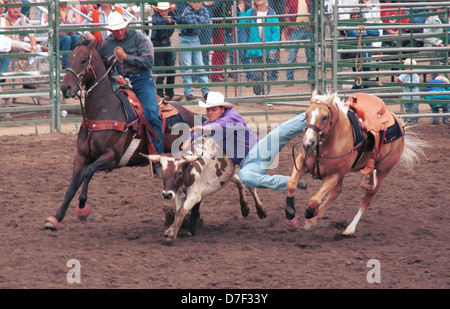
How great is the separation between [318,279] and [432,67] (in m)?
7.95

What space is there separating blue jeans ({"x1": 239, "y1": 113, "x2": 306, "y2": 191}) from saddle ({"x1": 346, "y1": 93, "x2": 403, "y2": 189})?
23.3 inches

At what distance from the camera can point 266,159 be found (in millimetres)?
6809

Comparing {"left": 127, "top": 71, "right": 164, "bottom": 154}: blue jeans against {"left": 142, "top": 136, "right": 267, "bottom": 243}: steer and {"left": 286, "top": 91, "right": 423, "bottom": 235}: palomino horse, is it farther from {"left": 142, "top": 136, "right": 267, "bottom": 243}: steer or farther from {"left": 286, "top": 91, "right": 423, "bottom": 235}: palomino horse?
{"left": 286, "top": 91, "right": 423, "bottom": 235}: palomino horse

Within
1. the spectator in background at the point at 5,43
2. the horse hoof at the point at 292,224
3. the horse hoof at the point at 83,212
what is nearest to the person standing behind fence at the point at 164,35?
the spectator in background at the point at 5,43

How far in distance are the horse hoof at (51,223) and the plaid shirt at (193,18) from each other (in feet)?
19.8

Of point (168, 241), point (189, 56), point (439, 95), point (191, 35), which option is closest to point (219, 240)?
point (168, 241)

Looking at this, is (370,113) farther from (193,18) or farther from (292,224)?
(193,18)

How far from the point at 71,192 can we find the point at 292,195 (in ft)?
7.51

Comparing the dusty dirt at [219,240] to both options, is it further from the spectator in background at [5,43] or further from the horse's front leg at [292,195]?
the spectator in background at [5,43]

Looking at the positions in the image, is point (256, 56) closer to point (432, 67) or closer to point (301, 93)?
point (301, 93)

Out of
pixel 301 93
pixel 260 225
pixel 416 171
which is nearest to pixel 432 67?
pixel 301 93

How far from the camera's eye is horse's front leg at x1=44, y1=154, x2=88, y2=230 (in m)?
6.82

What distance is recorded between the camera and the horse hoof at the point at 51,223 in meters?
6.80

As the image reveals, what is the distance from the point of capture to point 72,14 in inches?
490
